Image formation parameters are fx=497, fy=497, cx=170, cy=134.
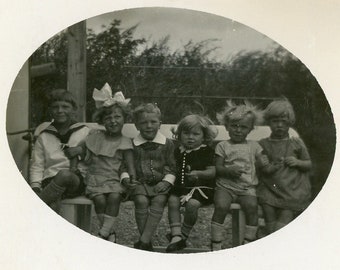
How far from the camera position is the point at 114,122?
1892mm

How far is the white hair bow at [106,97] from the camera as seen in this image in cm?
188

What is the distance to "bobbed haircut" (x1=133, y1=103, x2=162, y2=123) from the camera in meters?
1.90

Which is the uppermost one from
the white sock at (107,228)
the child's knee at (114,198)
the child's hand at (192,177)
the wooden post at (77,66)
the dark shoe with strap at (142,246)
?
the wooden post at (77,66)

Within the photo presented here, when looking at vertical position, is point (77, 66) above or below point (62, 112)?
above

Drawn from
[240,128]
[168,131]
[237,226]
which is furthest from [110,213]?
[240,128]

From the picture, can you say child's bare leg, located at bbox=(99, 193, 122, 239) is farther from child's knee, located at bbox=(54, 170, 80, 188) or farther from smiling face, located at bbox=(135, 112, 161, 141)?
smiling face, located at bbox=(135, 112, 161, 141)

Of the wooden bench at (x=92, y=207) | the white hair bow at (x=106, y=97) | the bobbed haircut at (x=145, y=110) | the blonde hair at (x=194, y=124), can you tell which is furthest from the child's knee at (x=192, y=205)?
the white hair bow at (x=106, y=97)

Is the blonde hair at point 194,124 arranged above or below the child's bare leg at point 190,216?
above

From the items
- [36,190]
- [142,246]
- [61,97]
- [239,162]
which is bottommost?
[142,246]

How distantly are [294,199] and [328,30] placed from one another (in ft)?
2.24

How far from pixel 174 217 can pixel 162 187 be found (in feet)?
0.40

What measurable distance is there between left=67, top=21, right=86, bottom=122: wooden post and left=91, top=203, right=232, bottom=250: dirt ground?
0.40 metres

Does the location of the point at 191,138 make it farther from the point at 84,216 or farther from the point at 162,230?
the point at 84,216

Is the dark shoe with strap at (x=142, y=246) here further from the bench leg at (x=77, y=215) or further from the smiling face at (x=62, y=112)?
the smiling face at (x=62, y=112)
